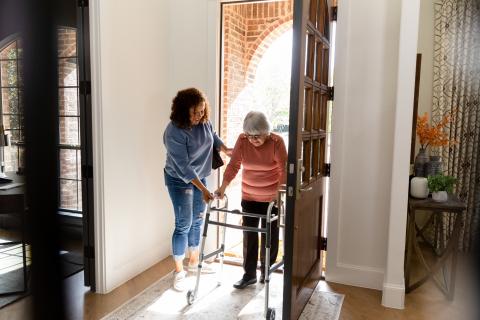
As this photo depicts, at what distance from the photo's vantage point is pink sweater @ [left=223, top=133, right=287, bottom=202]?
2840 mm

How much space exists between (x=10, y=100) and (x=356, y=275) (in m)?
3.21

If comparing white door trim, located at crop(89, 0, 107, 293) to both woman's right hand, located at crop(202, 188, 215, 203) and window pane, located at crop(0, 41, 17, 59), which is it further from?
window pane, located at crop(0, 41, 17, 59)

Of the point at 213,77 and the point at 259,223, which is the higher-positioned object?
the point at 213,77

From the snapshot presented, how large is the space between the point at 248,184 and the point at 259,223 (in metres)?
0.36

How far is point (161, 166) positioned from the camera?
143 inches

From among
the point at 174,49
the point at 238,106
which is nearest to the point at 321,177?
the point at 174,49

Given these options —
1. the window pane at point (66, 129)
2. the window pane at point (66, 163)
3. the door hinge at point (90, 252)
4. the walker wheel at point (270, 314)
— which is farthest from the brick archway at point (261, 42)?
the window pane at point (66, 163)

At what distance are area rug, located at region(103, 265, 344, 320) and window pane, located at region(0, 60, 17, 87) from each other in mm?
2556

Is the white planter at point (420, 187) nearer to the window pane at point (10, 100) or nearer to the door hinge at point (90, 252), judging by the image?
the door hinge at point (90, 252)

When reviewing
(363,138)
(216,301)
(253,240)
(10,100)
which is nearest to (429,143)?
(363,138)

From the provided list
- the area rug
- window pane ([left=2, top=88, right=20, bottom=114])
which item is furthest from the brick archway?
window pane ([left=2, top=88, right=20, bottom=114])

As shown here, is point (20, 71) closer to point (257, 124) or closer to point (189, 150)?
point (257, 124)

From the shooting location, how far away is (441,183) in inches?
113

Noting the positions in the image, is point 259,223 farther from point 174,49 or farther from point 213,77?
point 174,49
